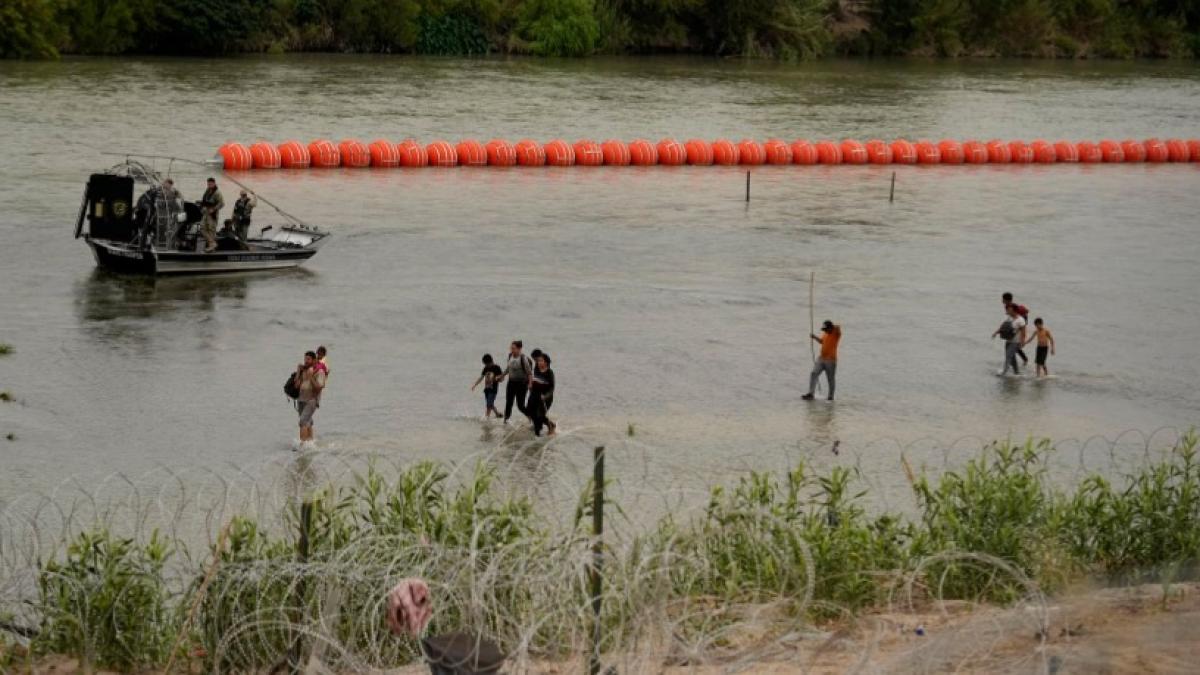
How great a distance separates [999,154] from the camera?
190 ft

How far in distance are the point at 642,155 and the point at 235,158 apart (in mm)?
12603

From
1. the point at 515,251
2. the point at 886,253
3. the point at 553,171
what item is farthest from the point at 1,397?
the point at 553,171

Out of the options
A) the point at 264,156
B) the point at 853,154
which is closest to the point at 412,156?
the point at 264,156

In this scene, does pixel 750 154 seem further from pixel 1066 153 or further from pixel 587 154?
pixel 1066 153

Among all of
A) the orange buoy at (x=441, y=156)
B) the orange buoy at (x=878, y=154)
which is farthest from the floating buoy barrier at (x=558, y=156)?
the orange buoy at (x=878, y=154)

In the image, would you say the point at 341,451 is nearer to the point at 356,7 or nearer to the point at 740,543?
the point at 740,543

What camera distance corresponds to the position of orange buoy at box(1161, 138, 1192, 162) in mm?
60344

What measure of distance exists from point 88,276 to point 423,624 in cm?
2349

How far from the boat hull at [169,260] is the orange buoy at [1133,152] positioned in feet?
117

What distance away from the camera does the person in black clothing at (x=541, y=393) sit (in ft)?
73.2

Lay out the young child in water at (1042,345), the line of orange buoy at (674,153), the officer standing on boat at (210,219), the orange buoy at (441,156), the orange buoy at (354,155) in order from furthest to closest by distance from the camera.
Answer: the orange buoy at (441,156), the orange buoy at (354,155), the line of orange buoy at (674,153), the officer standing on boat at (210,219), the young child in water at (1042,345)

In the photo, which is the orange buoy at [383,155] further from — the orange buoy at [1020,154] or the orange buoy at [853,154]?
the orange buoy at [1020,154]

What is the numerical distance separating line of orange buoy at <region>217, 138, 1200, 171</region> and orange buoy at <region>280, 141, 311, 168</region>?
28mm

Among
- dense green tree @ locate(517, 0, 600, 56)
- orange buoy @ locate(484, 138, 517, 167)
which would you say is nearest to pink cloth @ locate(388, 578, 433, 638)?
orange buoy @ locate(484, 138, 517, 167)
